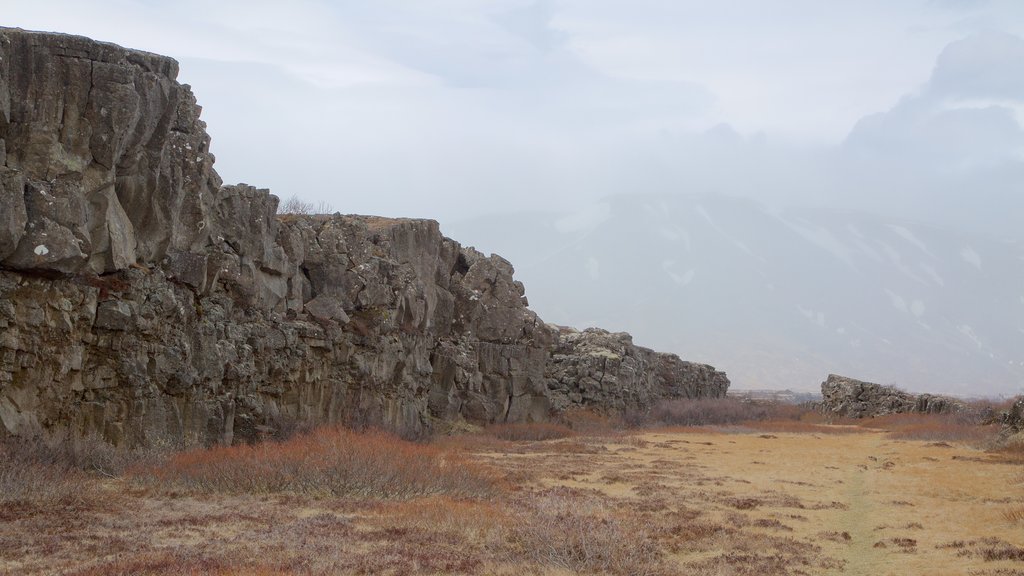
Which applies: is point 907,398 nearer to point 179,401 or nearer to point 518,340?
point 518,340

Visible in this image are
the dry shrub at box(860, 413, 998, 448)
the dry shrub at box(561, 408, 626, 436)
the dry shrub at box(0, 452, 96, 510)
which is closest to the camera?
the dry shrub at box(0, 452, 96, 510)

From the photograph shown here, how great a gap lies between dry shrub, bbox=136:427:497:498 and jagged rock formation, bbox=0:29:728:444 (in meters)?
2.47

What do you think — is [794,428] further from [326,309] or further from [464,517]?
[464,517]

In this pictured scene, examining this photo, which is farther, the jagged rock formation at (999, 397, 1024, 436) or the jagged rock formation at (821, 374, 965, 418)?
the jagged rock formation at (821, 374, 965, 418)

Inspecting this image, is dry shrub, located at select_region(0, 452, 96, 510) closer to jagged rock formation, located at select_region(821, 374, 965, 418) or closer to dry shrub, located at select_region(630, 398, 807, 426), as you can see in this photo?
dry shrub, located at select_region(630, 398, 807, 426)

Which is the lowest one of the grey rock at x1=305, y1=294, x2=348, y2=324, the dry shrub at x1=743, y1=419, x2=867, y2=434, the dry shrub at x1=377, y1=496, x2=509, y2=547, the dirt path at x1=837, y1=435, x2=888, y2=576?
the dry shrub at x1=377, y1=496, x2=509, y2=547

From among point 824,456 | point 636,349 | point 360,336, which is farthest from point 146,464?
point 636,349

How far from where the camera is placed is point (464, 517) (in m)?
13.4

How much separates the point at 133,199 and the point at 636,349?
4103 cm

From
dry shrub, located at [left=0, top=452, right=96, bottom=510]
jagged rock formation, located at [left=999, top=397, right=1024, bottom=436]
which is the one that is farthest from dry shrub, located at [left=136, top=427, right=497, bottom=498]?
jagged rock formation, located at [left=999, top=397, right=1024, bottom=436]

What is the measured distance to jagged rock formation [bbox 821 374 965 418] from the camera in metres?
57.6

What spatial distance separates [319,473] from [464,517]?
352cm

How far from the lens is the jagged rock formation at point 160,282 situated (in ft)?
52.5

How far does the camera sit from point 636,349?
56344 mm
